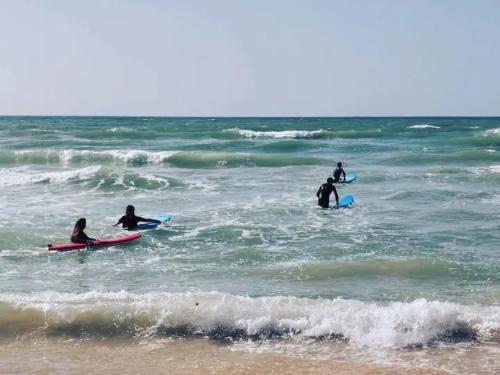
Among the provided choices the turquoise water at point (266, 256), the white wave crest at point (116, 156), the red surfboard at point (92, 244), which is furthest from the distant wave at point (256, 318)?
the white wave crest at point (116, 156)

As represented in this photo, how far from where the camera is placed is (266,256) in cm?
1262

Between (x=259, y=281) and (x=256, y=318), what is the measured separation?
2121 mm

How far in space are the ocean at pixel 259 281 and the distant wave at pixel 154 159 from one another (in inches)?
388

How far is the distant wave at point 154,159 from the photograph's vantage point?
33463 millimetres

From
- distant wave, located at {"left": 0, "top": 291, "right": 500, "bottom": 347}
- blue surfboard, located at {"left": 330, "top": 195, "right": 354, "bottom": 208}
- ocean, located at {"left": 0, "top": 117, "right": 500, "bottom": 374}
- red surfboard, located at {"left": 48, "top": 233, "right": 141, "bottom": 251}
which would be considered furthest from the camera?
blue surfboard, located at {"left": 330, "top": 195, "right": 354, "bottom": 208}

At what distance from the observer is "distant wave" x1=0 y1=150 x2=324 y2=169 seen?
33.5 meters

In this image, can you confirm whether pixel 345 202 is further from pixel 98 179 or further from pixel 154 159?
pixel 154 159

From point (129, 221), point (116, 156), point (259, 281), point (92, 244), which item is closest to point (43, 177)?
point (116, 156)

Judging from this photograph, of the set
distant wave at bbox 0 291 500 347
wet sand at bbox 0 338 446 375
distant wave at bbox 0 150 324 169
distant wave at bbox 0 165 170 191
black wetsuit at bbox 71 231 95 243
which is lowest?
wet sand at bbox 0 338 446 375

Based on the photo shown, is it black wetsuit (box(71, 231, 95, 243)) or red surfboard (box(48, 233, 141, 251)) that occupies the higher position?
black wetsuit (box(71, 231, 95, 243))

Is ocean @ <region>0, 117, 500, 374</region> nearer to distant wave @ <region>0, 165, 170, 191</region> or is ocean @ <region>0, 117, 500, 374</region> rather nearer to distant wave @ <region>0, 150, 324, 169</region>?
distant wave @ <region>0, 165, 170, 191</region>

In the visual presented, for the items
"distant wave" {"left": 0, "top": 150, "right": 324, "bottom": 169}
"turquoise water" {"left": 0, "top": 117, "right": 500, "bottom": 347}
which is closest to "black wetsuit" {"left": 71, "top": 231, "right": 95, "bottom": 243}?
"turquoise water" {"left": 0, "top": 117, "right": 500, "bottom": 347}

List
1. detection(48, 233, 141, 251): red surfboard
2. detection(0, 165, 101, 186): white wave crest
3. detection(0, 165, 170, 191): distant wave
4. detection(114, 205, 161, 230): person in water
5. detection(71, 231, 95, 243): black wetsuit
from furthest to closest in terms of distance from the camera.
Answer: detection(0, 165, 101, 186): white wave crest → detection(0, 165, 170, 191): distant wave → detection(114, 205, 161, 230): person in water → detection(71, 231, 95, 243): black wetsuit → detection(48, 233, 141, 251): red surfboard

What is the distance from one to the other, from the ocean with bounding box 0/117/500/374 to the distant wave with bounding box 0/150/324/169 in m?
9.84
